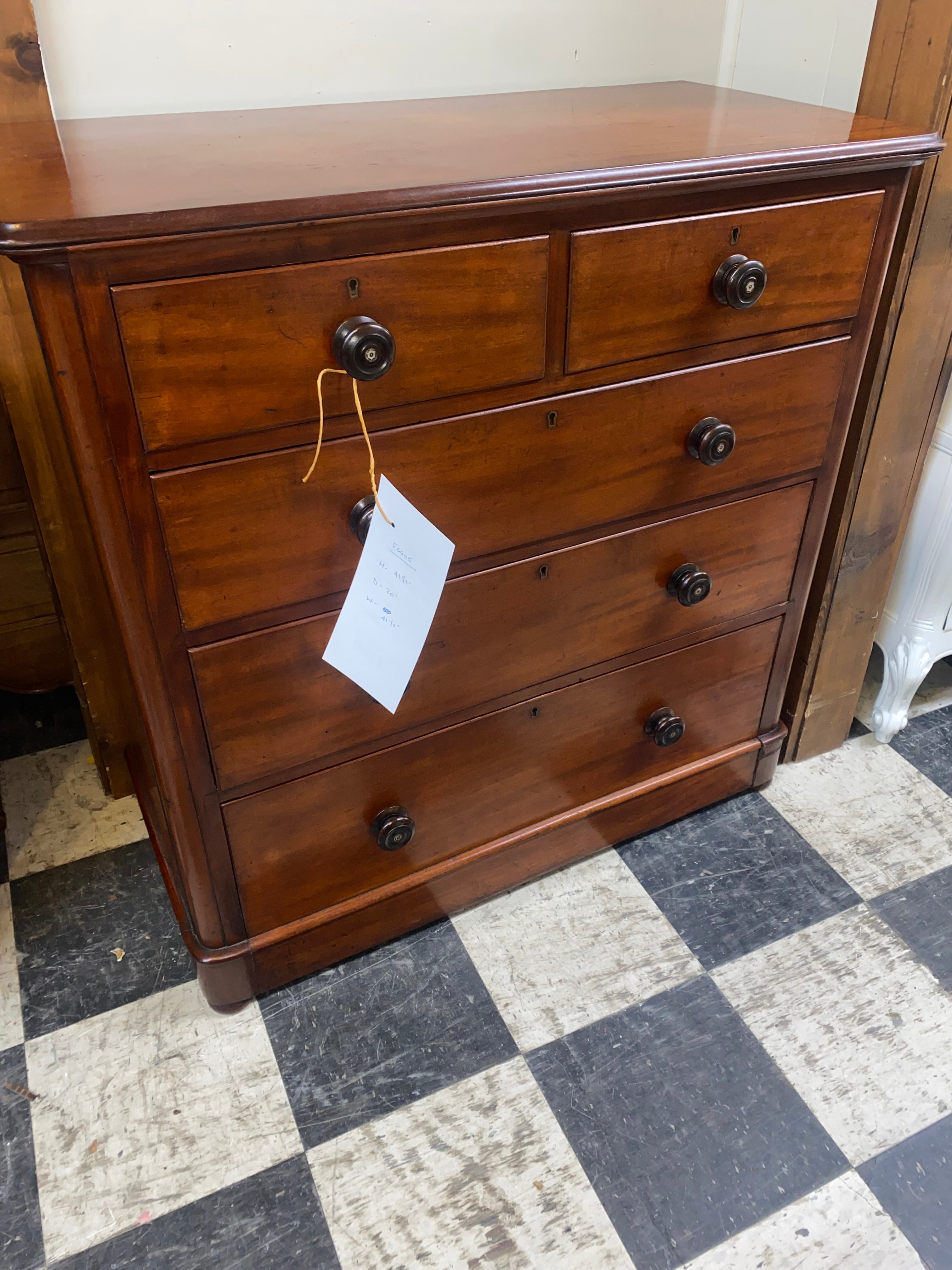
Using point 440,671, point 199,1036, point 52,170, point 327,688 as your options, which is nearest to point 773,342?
point 440,671

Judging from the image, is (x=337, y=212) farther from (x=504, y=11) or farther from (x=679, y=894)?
(x=679, y=894)

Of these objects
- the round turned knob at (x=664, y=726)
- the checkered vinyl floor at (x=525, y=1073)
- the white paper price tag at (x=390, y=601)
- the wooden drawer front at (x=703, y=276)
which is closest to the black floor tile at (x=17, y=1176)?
the checkered vinyl floor at (x=525, y=1073)

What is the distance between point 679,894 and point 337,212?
1.04m

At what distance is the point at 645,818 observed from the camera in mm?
1444

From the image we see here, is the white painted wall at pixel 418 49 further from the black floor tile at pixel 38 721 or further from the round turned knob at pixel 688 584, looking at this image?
the black floor tile at pixel 38 721

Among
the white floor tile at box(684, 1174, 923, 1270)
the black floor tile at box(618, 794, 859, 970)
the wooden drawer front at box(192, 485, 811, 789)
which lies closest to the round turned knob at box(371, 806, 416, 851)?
the wooden drawer front at box(192, 485, 811, 789)

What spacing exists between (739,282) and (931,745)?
1.01 metres

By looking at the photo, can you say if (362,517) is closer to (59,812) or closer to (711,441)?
(711,441)

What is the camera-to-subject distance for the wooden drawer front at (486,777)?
3.64ft

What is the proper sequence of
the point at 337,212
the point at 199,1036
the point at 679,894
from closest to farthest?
1. the point at 337,212
2. the point at 199,1036
3. the point at 679,894

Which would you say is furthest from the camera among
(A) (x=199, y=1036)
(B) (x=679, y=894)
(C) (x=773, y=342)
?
(B) (x=679, y=894)

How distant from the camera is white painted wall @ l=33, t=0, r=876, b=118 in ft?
3.59

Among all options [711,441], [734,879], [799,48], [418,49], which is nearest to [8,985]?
[734,879]

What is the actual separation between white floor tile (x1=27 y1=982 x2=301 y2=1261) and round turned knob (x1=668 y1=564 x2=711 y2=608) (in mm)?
768
